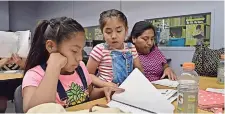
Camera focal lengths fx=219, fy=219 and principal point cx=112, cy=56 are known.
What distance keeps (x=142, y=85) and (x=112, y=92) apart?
0.20 metres

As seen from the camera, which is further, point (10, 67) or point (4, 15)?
point (4, 15)

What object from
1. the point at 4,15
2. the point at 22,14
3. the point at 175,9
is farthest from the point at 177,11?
the point at 22,14

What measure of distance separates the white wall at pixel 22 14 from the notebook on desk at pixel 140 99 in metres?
4.16

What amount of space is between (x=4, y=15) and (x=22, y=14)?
46 cm

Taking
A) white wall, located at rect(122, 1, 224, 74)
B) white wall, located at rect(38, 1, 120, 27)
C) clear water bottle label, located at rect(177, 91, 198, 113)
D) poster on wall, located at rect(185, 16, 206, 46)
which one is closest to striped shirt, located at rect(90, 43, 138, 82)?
clear water bottle label, located at rect(177, 91, 198, 113)

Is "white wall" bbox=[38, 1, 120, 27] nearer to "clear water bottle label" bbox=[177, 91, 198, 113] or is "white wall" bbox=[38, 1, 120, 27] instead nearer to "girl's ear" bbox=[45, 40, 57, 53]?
"girl's ear" bbox=[45, 40, 57, 53]

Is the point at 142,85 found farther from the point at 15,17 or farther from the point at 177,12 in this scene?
the point at 15,17

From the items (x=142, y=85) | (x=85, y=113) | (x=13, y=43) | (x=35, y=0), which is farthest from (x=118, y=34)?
(x=35, y=0)

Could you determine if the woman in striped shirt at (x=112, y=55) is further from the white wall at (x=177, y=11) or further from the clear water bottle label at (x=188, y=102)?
the white wall at (x=177, y=11)

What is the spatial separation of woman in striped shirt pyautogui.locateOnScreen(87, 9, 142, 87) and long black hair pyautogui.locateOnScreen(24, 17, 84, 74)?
1.61 ft

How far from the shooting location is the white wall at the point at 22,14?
14.7 feet

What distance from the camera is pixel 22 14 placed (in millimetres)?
4609

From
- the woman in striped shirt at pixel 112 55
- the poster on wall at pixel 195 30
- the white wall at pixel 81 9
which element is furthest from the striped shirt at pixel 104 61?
the white wall at pixel 81 9

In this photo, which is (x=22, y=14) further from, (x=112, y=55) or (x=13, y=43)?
(x=112, y=55)
